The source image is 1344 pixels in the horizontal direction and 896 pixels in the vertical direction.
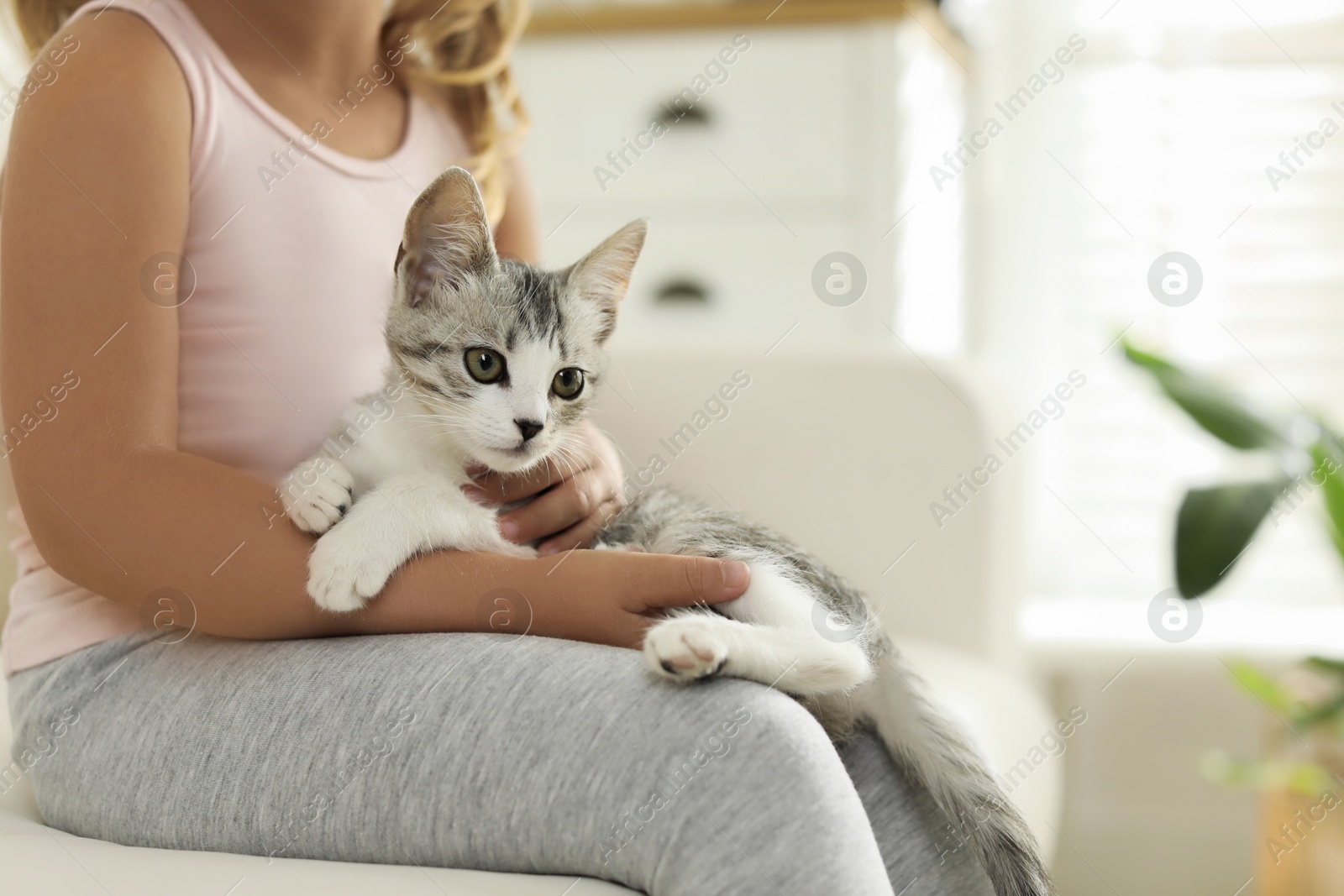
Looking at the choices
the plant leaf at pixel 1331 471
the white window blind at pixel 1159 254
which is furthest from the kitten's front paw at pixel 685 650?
the white window blind at pixel 1159 254

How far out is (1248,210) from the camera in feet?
8.18

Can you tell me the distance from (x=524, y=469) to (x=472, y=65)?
2.02ft

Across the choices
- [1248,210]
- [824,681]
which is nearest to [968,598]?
[824,681]

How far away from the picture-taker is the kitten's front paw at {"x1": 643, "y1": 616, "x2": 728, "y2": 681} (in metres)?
0.77

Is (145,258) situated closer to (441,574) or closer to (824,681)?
(441,574)

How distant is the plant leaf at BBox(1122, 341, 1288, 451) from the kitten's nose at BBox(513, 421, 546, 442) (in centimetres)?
112

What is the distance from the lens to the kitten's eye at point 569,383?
1.06 metres

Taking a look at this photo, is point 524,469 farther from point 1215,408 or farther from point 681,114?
point 681,114

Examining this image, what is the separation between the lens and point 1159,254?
2.57m

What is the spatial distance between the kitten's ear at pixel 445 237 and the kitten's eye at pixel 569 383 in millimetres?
122

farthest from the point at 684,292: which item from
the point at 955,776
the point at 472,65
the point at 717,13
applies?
the point at 955,776

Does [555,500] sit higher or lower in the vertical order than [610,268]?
lower

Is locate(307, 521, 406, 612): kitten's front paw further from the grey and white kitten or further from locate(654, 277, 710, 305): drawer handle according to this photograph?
locate(654, 277, 710, 305): drawer handle

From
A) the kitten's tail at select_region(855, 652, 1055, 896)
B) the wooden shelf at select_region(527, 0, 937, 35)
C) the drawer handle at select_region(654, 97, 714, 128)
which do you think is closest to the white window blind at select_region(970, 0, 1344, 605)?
the wooden shelf at select_region(527, 0, 937, 35)
